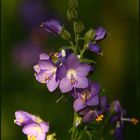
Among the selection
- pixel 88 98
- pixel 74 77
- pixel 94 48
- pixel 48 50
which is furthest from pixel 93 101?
pixel 48 50

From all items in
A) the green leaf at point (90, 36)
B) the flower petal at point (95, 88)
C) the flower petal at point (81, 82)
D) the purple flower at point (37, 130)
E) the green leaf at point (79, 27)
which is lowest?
the purple flower at point (37, 130)

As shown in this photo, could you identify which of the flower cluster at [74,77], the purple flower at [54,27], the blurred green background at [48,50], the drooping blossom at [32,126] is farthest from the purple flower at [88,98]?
the blurred green background at [48,50]

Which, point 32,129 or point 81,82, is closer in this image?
point 81,82

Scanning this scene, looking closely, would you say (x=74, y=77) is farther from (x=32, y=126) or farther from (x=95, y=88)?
(x=32, y=126)

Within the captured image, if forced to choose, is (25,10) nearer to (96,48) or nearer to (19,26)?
(19,26)

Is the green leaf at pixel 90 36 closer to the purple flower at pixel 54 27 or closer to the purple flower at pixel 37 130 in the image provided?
the purple flower at pixel 54 27

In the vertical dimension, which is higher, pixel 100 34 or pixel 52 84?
pixel 100 34

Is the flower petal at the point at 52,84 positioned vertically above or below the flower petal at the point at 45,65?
below
